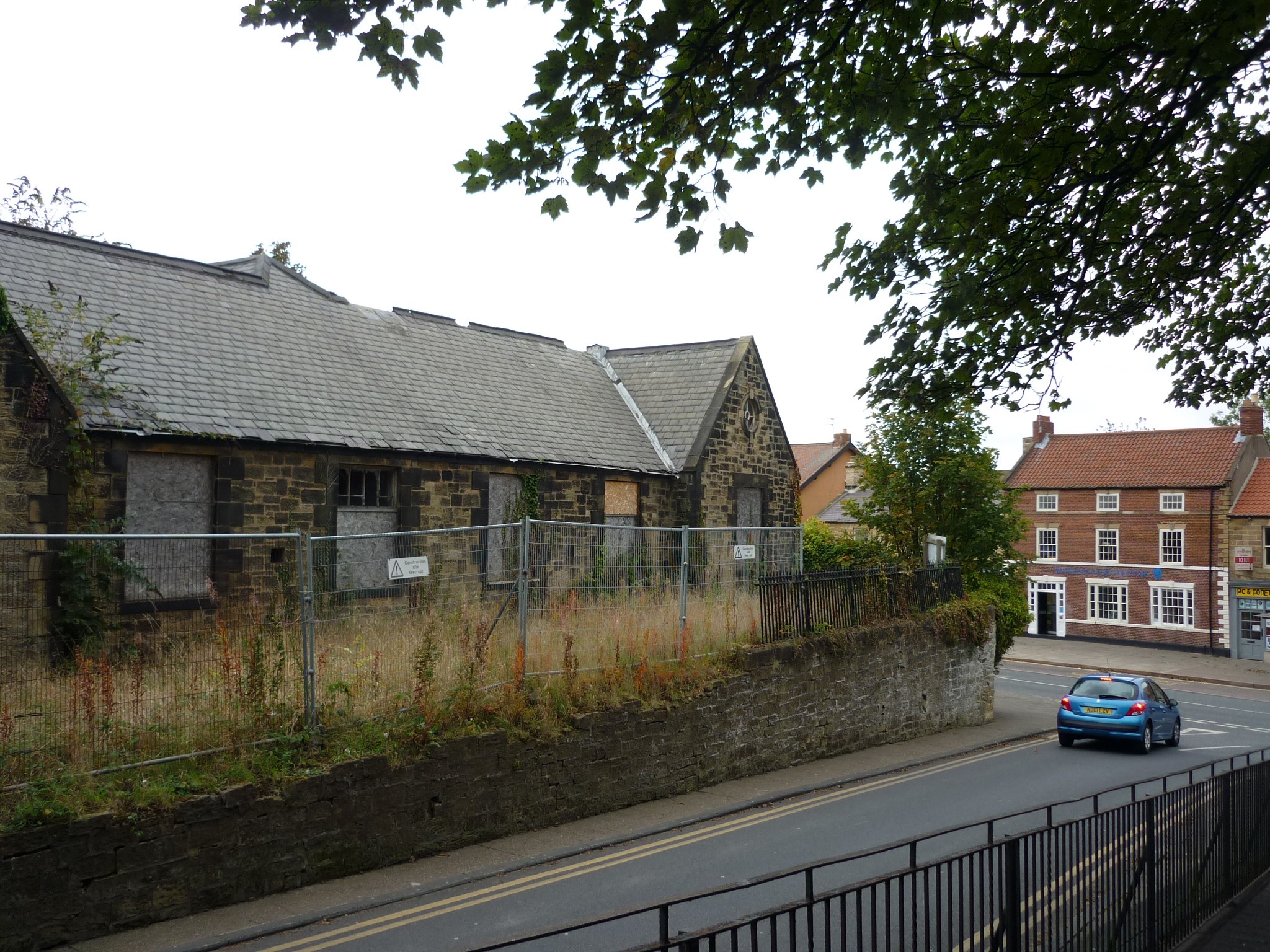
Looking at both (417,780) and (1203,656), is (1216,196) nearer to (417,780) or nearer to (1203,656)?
(417,780)

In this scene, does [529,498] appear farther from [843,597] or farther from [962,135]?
[962,135]

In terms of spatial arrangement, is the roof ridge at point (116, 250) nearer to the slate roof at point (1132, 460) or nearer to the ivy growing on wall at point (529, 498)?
the ivy growing on wall at point (529, 498)

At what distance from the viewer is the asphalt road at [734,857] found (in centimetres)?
862

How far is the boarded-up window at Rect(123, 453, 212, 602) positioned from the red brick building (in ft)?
134

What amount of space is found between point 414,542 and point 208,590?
258 centimetres

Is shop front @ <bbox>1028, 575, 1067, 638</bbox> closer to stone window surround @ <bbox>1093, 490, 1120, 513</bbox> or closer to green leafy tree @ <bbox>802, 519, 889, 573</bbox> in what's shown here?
stone window surround @ <bbox>1093, 490, 1120, 513</bbox>

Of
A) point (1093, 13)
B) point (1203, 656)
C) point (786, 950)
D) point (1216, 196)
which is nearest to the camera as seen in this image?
point (1093, 13)

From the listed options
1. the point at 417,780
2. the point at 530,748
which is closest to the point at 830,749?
the point at 530,748

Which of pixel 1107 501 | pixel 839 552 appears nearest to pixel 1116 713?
pixel 839 552

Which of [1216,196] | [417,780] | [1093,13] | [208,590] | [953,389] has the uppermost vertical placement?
[1093,13]

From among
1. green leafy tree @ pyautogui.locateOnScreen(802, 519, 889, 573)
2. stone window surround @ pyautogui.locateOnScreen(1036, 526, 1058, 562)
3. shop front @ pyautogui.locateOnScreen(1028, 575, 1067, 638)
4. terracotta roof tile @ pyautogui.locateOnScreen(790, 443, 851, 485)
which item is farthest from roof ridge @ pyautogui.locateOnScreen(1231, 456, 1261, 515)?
green leafy tree @ pyautogui.locateOnScreen(802, 519, 889, 573)

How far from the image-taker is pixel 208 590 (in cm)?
990

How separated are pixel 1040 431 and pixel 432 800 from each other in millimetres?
48820

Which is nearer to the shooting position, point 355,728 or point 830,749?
point 355,728
